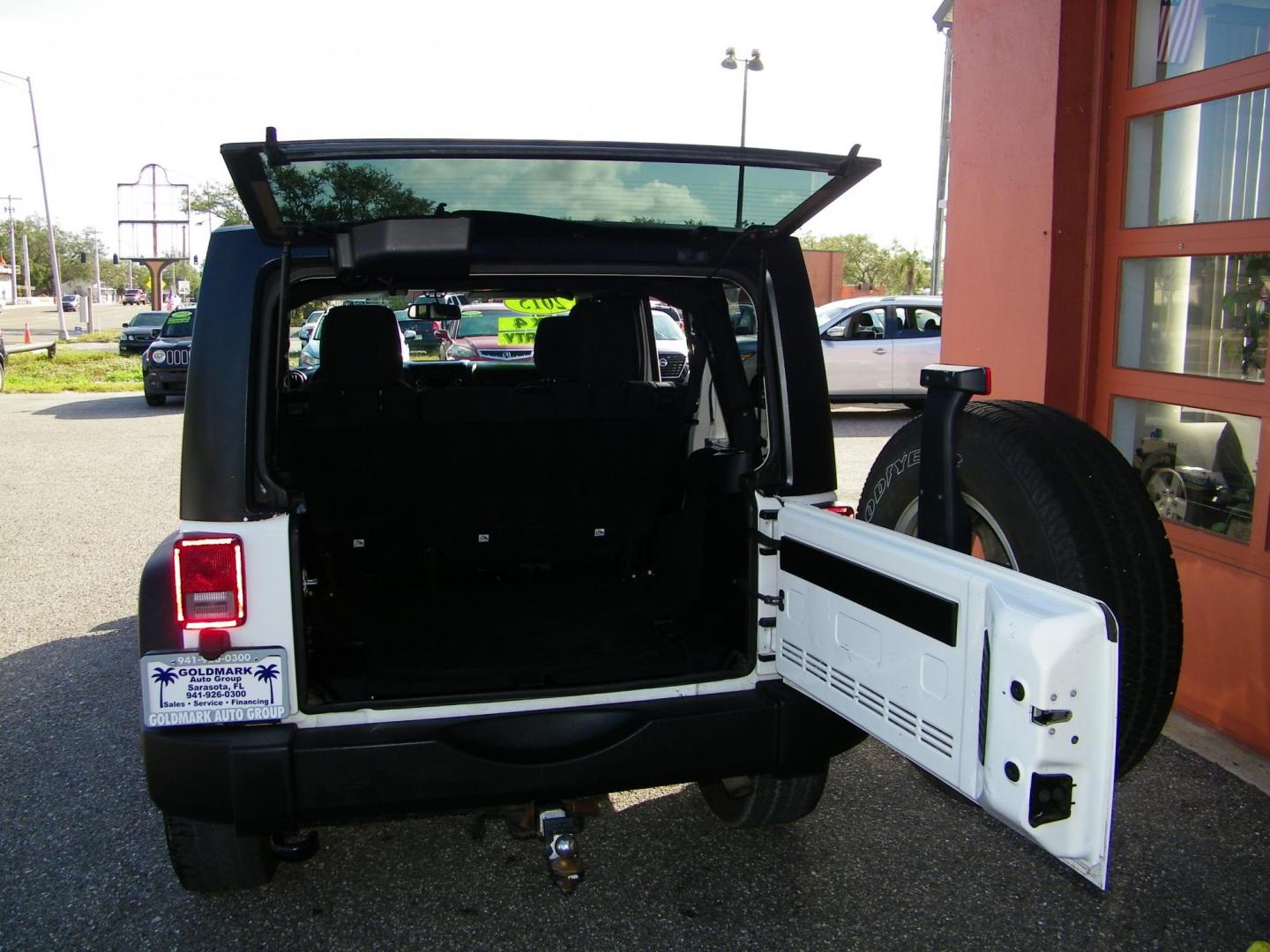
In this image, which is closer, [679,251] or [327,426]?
[679,251]

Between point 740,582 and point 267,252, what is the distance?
5.05 ft

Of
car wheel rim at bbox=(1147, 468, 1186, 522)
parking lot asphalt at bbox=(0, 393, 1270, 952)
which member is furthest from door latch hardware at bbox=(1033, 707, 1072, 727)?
car wheel rim at bbox=(1147, 468, 1186, 522)

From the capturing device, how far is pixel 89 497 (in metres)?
9.77

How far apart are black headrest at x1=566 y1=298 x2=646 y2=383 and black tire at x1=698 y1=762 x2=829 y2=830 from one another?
1.71 m

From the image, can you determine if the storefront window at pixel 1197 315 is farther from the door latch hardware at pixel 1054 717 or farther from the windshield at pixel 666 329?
the windshield at pixel 666 329

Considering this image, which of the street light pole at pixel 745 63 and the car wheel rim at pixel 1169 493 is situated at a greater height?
the street light pole at pixel 745 63

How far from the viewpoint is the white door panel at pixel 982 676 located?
1.95 meters

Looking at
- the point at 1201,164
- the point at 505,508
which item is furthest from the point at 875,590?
the point at 1201,164

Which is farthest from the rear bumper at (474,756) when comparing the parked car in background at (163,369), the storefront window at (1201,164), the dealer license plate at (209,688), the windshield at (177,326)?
the windshield at (177,326)

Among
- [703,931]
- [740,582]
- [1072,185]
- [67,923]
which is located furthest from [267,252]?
[1072,185]

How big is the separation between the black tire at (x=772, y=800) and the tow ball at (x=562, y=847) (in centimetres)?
60

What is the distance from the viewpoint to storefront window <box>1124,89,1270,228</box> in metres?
4.40

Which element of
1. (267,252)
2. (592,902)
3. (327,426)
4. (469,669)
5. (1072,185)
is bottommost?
(592,902)

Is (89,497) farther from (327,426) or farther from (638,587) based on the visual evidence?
(638,587)
